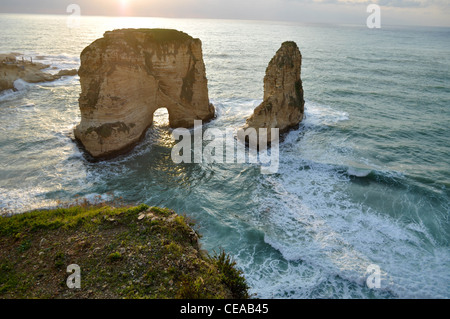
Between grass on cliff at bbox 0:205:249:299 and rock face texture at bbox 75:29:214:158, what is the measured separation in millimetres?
9780

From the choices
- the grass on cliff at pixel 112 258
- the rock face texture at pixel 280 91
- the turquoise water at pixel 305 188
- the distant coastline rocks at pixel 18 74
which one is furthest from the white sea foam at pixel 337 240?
the distant coastline rocks at pixel 18 74

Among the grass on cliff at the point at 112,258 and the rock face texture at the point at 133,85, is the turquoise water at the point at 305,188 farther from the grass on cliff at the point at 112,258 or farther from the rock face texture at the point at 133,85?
the grass on cliff at the point at 112,258

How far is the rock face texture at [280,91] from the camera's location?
76.1ft

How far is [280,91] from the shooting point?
78.0 feet

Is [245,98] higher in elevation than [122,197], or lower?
higher

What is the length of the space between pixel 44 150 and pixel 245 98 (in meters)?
23.6

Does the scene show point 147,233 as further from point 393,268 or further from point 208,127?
point 208,127

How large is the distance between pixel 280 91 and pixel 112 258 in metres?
18.8

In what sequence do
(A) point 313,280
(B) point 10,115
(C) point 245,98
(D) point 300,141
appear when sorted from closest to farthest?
(A) point 313,280 → (D) point 300,141 → (B) point 10,115 → (C) point 245,98

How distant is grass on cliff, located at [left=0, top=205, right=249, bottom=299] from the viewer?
359 inches

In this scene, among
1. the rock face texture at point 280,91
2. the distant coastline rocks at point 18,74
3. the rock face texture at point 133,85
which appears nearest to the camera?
the rock face texture at point 133,85

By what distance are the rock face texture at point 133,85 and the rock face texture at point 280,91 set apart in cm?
626
